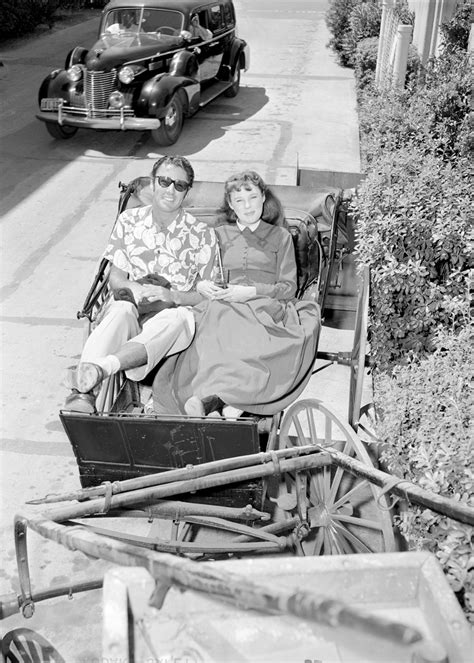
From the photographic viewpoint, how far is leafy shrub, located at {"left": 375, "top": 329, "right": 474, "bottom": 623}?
2473mm

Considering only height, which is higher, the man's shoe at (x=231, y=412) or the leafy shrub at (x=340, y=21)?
the leafy shrub at (x=340, y=21)

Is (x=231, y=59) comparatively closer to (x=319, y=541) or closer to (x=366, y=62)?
(x=366, y=62)

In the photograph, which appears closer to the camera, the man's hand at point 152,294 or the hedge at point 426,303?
the hedge at point 426,303

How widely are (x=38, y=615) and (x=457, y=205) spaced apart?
3290 millimetres

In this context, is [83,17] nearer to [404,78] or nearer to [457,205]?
[404,78]

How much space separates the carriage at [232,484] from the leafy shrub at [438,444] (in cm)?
18

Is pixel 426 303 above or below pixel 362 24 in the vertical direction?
below

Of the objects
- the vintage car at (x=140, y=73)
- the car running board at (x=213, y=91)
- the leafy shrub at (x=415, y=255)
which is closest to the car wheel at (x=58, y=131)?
the vintage car at (x=140, y=73)

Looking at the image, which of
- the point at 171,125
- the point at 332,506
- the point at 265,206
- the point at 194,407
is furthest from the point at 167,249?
the point at 171,125

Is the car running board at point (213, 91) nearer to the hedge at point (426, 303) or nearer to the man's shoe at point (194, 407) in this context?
the hedge at point (426, 303)

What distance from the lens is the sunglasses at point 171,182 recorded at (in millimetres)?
4566

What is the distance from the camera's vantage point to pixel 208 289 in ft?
15.2

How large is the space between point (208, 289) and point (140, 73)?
7.28 meters

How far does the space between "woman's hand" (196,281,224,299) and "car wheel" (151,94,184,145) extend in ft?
22.3
